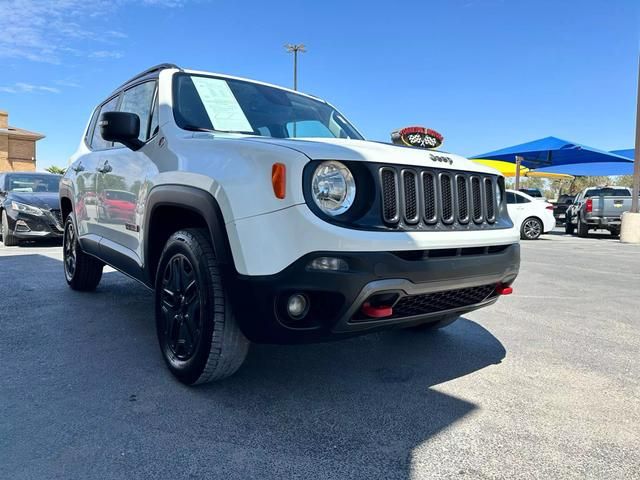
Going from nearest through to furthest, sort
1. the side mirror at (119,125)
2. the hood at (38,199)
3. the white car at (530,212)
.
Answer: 1. the side mirror at (119,125)
2. the hood at (38,199)
3. the white car at (530,212)

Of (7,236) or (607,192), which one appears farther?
(607,192)

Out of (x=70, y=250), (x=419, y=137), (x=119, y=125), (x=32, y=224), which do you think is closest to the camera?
(x=119, y=125)

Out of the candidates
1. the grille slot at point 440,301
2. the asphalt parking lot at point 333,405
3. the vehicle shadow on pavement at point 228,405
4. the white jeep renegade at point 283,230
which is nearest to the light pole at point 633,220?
the asphalt parking lot at point 333,405

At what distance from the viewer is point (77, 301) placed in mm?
4613

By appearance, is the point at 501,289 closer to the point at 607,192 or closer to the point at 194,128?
the point at 194,128

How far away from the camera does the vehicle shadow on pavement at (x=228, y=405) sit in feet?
6.41

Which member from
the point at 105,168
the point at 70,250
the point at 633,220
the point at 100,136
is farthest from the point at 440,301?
the point at 633,220

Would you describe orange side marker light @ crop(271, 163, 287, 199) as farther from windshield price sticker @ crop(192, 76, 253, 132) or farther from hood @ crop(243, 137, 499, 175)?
windshield price sticker @ crop(192, 76, 253, 132)

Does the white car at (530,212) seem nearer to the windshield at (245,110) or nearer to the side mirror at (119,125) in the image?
the windshield at (245,110)

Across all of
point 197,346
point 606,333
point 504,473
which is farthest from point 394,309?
point 606,333

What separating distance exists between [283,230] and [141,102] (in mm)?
2168

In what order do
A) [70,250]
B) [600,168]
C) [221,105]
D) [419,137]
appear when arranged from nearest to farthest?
[221,105], [419,137], [70,250], [600,168]

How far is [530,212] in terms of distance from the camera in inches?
547

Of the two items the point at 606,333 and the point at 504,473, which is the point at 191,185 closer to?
the point at 504,473
